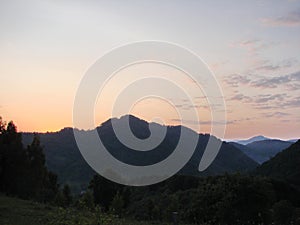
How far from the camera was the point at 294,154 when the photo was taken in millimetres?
91125

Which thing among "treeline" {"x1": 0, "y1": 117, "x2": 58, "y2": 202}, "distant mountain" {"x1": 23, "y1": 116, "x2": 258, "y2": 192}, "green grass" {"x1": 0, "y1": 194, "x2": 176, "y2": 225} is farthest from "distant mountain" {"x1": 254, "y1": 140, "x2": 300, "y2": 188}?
"green grass" {"x1": 0, "y1": 194, "x2": 176, "y2": 225}

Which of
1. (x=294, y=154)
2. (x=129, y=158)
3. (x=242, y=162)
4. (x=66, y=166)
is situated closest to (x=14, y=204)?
(x=294, y=154)

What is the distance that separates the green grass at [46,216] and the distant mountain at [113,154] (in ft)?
256

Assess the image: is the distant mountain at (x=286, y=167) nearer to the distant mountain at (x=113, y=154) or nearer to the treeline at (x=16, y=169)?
the distant mountain at (x=113, y=154)

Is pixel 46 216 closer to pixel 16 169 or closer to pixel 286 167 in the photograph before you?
pixel 16 169

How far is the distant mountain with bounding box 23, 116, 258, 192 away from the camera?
122625mm

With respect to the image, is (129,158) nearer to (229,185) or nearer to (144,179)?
(144,179)

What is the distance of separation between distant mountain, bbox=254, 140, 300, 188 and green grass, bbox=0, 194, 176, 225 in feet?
Result: 243

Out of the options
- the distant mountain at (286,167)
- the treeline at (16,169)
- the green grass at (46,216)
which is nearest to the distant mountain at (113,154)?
the distant mountain at (286,167)

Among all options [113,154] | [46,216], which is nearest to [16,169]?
[46,216]

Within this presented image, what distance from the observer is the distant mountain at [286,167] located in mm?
86125

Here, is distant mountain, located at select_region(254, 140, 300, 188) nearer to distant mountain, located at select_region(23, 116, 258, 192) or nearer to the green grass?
distant mountain, located at select_region(23, 116, 258, 192)

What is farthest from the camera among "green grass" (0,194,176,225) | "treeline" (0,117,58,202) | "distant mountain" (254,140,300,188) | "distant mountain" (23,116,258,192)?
"distant mountain" (23,116,258,192)

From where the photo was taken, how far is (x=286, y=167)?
301ft
